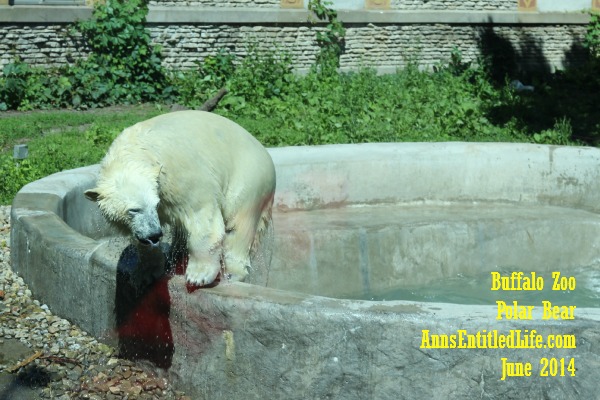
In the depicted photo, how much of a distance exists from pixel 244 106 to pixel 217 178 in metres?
8.24

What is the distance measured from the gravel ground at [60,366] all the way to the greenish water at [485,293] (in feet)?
8.24

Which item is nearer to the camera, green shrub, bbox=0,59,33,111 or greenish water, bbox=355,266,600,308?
greenish water, bbox=355,266,600,308

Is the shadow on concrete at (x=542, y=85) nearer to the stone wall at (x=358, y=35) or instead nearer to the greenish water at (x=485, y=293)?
the stone wall at (x=358, y=35)

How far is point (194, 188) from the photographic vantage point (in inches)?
159

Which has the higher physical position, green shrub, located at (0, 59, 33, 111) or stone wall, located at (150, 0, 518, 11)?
stone wall, located at (150, 0, 518, 11)

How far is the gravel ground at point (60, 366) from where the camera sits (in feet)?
14.2

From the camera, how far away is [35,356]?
15.0ft

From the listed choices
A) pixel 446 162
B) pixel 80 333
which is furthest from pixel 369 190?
pixel 80 333

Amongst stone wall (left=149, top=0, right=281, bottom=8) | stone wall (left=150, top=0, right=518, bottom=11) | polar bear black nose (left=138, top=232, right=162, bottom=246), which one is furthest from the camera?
stone wall (left=150, top=0, right=518, bottom=11)

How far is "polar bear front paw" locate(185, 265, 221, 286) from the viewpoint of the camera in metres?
4.08

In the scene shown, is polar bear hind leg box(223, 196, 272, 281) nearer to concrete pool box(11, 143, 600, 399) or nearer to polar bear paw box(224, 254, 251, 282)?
polar bear paw box(224, 254, 251, 282)

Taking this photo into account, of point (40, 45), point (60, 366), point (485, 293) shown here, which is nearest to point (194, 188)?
point (60, 366)

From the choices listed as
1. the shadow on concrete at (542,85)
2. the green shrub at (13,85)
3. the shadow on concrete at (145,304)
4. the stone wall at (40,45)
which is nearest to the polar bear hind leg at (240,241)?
the shadow on concrete at (145,304)

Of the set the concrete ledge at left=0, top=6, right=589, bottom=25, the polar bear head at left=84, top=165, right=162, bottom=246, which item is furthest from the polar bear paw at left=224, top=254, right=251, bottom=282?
the concrete ledge at left=0, top=6, right=589, bottom=25
